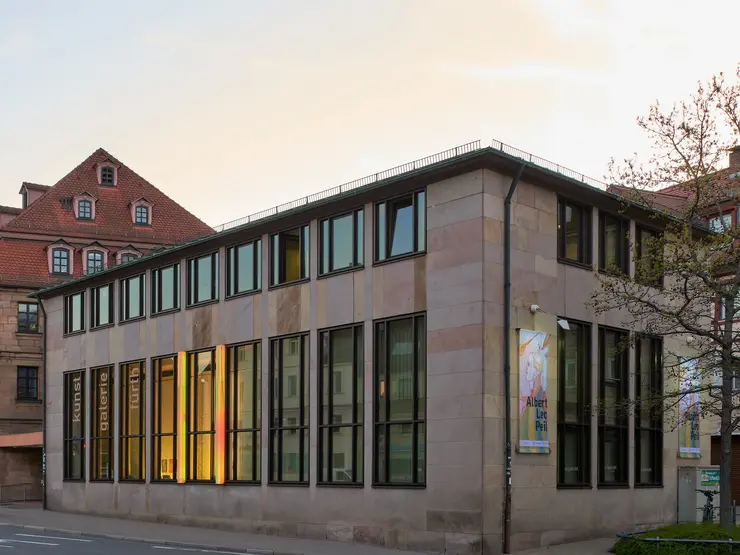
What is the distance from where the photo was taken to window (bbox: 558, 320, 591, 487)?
26.7 m

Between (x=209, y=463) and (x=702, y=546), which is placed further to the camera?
(x=209, y=463)

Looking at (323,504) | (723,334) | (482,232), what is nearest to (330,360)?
(323,504)

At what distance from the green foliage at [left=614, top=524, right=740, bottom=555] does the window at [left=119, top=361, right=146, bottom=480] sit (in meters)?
19.3

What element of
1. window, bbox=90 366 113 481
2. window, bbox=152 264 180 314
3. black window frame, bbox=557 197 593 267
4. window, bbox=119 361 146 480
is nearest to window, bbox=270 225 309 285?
window, bbox=152 264 180 314

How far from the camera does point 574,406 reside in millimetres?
27281

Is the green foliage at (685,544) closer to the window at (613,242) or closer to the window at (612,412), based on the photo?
the window at (612,412)

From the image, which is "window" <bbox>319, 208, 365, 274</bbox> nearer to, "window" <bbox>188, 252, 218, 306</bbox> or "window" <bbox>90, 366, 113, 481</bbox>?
"window" <bbox>188, 252, 218, 306</bbox>

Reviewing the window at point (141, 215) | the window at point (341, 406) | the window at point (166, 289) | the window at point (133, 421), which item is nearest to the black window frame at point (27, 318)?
the window at point (141, 215)

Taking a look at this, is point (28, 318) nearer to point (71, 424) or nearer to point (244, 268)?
point (71, 424)

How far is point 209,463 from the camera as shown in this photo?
110 feet

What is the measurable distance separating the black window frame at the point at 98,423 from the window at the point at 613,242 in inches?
777

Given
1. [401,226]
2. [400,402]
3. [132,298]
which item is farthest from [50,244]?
[400,402]

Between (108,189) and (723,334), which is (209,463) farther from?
(108,189)

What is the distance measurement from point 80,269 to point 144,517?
2706 cm
